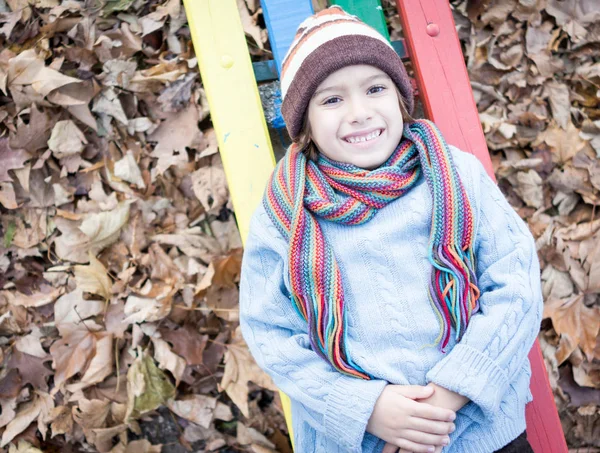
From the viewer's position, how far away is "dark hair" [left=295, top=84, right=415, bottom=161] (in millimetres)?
1709

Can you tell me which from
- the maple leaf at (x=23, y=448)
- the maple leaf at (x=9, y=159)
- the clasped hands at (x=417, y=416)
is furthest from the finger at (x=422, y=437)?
the maple leaf at (x=9, y=159)

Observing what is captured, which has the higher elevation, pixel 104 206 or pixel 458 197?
pixel 458 197

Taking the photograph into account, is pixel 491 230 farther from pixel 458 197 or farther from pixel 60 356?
pixel 60 356

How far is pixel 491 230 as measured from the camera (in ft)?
5.15

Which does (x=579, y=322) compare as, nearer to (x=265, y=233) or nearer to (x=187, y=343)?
(x=265, y=233)

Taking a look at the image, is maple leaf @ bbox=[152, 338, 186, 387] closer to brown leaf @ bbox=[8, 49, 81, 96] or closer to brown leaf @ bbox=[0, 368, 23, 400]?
brown leaf @ bbox=[0, 368, 23, 400]

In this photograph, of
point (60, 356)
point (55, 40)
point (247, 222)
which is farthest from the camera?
point (55, 40)

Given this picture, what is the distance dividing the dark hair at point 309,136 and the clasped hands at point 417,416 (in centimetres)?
72

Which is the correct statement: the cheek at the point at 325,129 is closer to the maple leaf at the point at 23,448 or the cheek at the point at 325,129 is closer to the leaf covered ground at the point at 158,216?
the leaf covered ground at the point at 158,216

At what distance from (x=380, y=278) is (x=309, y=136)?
0.47 meters

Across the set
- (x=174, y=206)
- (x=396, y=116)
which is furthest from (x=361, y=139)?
(x=174, y=206)

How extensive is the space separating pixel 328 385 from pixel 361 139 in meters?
0.67

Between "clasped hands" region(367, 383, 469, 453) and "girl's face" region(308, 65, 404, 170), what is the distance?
0.62m

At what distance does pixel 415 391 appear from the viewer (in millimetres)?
1460
